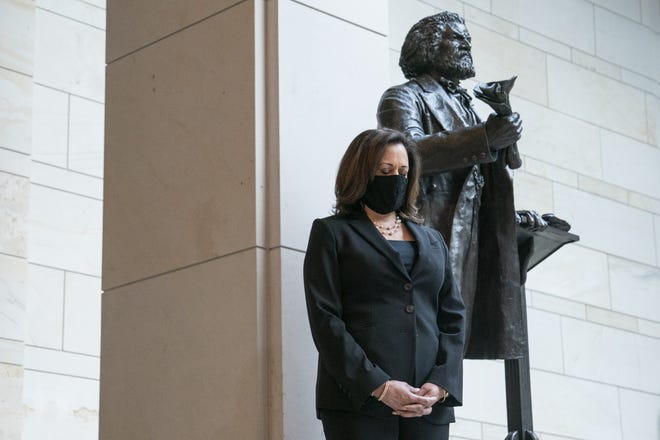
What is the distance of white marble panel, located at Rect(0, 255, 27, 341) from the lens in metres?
7.84

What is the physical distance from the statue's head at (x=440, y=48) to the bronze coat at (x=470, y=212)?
13 centimetres

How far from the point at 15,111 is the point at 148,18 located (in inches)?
79.4

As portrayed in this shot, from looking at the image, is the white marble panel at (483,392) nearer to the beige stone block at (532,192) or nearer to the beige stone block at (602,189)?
the beige stone block at (532,192)

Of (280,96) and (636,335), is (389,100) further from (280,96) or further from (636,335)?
(636,335)

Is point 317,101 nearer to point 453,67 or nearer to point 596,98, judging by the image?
point 453,67

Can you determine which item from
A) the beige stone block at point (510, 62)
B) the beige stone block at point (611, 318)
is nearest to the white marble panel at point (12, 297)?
the beige stone block at point (510, 62)

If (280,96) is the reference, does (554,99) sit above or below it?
above

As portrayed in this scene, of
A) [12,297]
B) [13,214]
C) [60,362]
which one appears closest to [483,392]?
[60,362]

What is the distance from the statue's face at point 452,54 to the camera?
5.81 m

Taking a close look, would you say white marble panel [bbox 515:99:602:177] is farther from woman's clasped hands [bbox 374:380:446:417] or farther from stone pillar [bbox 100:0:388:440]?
woman's clasped hands [bbox 374:380:446:417]

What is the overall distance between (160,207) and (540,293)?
18.0 feet

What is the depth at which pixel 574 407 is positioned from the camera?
10.9 meters

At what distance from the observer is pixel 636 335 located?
11766 millimetres

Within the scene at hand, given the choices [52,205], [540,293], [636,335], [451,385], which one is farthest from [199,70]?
[636,335]
